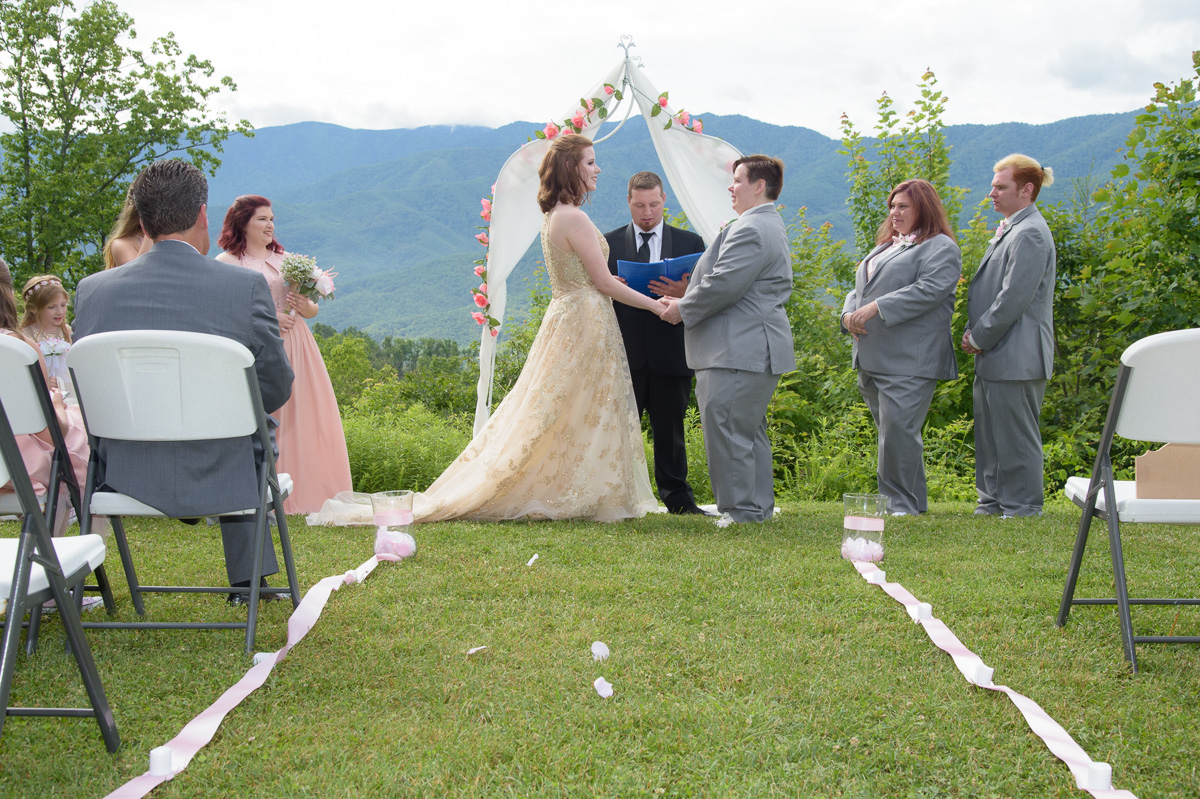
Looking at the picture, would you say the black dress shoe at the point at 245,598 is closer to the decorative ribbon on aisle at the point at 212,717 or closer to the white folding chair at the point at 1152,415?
the decorative ribbon on aisle at the point at 212,717

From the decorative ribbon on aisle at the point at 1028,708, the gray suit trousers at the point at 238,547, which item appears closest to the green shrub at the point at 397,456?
the gray suit trousers at the point at 238,547

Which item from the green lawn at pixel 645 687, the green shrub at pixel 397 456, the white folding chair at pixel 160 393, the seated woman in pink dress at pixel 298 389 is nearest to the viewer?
the green lawn at pixel 645 687

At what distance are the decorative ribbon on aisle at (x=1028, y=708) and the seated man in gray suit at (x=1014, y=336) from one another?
2.49 metres

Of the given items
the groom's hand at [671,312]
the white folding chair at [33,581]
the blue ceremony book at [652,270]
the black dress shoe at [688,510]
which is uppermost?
the blue ceremony book at [652,270]

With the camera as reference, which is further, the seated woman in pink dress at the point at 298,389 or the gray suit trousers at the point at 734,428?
the seated woman in pink dress at the point at 298,389

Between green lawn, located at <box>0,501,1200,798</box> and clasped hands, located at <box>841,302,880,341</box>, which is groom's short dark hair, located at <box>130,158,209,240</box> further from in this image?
clasped hands, located at <box>841,302,880,341</box>

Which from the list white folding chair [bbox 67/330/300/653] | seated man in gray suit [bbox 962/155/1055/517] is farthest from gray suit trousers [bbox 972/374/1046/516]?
white folding chair [bbox 67/330/300/653]

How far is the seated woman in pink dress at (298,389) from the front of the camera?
5926 millimetres

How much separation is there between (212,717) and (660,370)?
414cm

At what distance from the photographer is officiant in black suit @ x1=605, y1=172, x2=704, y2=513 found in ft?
20.2

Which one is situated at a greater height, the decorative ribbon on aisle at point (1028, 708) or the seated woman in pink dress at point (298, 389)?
the seated woman in pink dress at point (298, 389)

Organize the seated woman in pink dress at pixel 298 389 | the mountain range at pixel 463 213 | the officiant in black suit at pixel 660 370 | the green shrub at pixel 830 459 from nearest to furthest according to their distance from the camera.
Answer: the seated woman in pink dress at pixel 298 389
the officiant in black suit at pixel 660 370
the green shrub at pixel 830 459
the mountain range at pixel 463 213

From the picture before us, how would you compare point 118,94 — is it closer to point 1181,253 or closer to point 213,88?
point 213,88

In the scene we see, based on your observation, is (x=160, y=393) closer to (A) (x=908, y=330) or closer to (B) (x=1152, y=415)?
(B) (x=1152, y=415)
